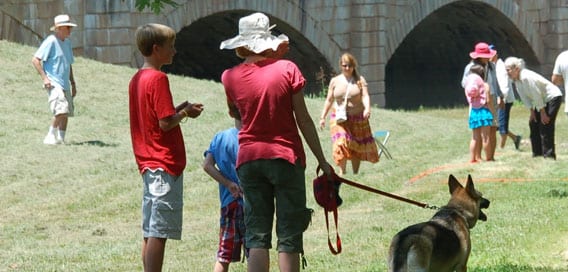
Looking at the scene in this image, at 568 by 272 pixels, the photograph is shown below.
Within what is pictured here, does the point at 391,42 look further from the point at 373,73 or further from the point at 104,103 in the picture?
the point at 104,103

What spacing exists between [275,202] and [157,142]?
29.9 inches

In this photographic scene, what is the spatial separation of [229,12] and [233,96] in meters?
19.5

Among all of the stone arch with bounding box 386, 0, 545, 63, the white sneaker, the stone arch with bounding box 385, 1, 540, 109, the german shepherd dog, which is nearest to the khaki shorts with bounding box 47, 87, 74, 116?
the white sneaker

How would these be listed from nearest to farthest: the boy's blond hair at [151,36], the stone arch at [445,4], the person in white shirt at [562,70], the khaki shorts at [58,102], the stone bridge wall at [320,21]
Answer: the boy's blond hair at [151,36], the person in white shirt at [562,70], the khaki shorts at [58,102], the stone bridge wall at [320,21], the stone arch at [445,4]

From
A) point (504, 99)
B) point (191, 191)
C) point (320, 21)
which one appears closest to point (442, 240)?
point (191, 191)

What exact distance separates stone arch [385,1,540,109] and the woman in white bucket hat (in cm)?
2318

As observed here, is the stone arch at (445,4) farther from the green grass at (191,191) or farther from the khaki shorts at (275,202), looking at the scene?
the khaki shorts at (275,202)

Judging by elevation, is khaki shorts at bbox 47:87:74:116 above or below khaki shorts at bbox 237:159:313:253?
above

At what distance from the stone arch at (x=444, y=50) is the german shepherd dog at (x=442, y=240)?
74.2 ft

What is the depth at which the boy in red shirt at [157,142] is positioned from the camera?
24.5 ft

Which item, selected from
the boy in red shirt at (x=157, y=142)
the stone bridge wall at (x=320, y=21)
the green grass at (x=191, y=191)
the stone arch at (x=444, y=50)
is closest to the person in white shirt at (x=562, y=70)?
the green grass at (x=191, y=191)

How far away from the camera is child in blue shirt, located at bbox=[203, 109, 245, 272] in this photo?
784cm

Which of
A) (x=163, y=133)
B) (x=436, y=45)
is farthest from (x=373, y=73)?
(x=163, y=133)

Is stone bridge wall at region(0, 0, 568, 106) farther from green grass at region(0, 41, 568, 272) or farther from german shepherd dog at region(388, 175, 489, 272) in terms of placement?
german shepherd dog at region(388, 175, 489, 272)
